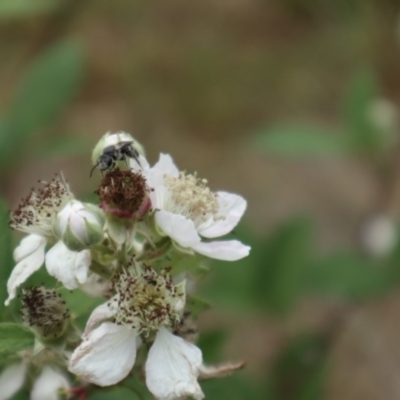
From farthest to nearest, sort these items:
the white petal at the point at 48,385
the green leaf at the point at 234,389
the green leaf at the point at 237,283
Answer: the green leaf at the point at 237,283
the green leaf at the point at 234,389
the white petal at the point at 48,385

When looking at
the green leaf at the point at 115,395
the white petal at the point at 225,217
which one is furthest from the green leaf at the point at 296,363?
the white petal at the point at 225,217

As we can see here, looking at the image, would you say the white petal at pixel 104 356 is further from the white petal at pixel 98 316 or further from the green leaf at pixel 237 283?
the green leaf at pixel 237 283

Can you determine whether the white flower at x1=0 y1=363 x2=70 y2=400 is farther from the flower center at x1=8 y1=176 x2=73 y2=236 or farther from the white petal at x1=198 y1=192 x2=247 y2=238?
the white petal at x1=198 y1=192 x2=247 y2=238

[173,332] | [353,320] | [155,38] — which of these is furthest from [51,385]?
[155,38]

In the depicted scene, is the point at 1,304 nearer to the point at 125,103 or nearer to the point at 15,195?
the point at 15,195

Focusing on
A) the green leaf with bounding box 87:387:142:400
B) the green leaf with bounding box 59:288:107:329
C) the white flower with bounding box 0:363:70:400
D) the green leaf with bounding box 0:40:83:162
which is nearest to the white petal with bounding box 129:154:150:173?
the green leaf with bounding box 59:288:107:329

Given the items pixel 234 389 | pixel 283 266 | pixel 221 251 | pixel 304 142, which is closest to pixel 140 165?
pixel 221 251
